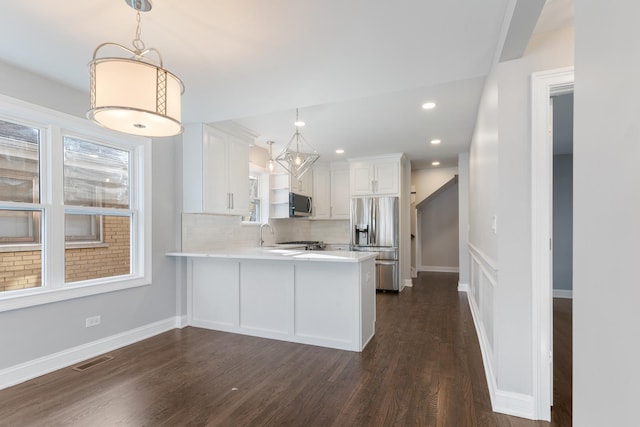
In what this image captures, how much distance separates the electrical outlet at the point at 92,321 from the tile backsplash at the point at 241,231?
1.13 m

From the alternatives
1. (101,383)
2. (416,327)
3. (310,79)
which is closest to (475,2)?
(310,79)

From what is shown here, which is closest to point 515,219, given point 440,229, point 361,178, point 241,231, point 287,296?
point 287,296

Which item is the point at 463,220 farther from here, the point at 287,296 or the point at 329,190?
the point at 287,296

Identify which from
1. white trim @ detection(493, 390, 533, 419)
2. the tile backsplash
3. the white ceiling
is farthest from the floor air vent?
white trim @ detection(493, 390, 533, 419)

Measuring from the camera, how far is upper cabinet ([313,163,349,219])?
22.2 ft

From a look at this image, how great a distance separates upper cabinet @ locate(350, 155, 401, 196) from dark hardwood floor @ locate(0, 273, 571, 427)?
120 inches

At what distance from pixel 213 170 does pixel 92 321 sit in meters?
2.00

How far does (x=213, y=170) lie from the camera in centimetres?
398

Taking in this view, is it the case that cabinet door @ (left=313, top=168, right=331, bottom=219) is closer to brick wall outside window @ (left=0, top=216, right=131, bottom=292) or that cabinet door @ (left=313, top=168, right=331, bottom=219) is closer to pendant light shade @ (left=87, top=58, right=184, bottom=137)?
brick wall outside window @ (left=0, top=216, right=131, bottom=292)

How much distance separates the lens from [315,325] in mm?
3275

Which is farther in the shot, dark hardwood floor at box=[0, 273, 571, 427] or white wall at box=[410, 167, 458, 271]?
white wall at box=[410, 167, 458, 271]

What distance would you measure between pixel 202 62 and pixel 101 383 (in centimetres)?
259

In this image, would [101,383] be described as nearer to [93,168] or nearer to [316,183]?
[93,168]

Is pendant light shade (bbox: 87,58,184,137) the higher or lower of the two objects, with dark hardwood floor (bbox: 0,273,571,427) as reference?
higher
